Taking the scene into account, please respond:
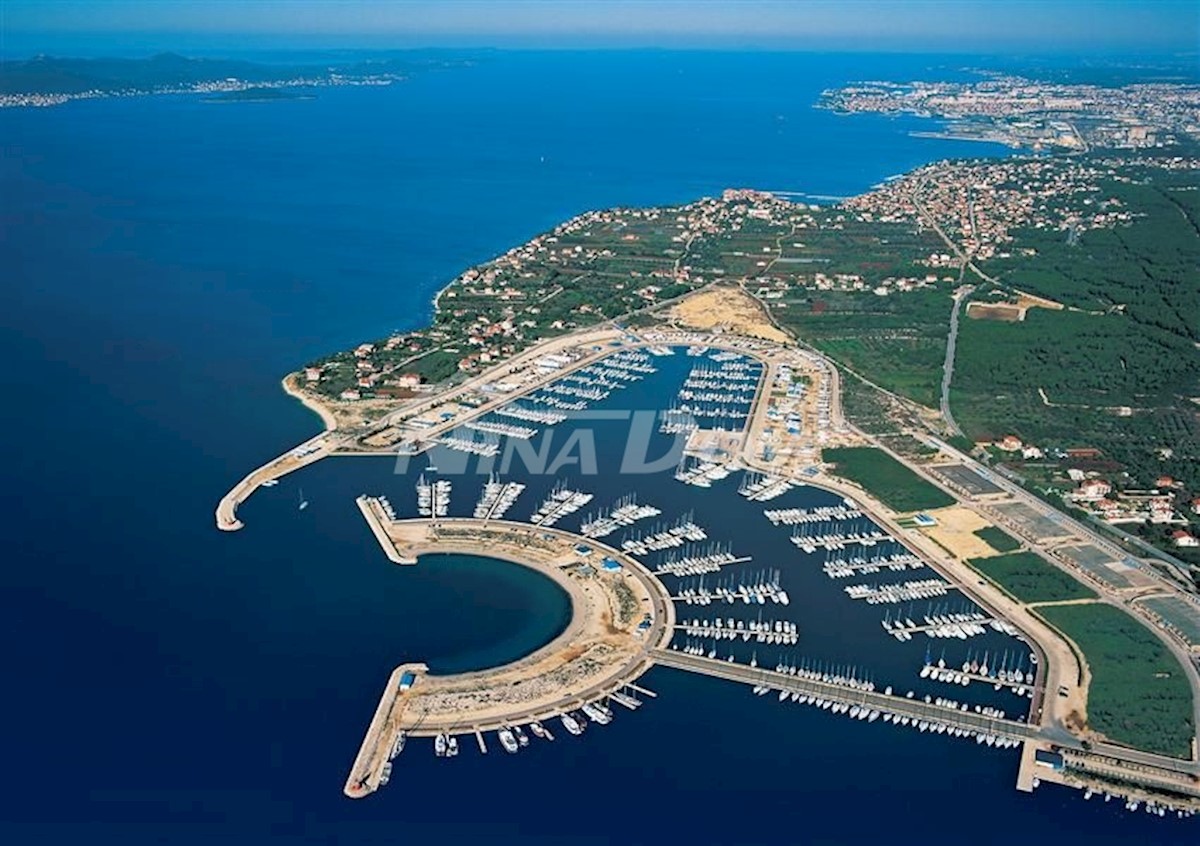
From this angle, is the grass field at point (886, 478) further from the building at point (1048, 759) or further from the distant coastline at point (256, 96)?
the distant coastline at point (256, 96)

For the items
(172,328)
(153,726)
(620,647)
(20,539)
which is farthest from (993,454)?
(172,328)

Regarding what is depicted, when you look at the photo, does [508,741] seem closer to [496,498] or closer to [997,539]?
[496,498]

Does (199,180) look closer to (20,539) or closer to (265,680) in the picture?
(20,539)

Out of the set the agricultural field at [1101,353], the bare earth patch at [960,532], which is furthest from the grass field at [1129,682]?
the agricultural field at [1101,353]

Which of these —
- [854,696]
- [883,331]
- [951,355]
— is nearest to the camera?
[854,696]

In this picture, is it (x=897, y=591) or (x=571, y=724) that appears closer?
(x=571, y=724)

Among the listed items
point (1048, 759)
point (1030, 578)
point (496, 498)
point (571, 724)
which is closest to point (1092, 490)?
point (1030, 578)
